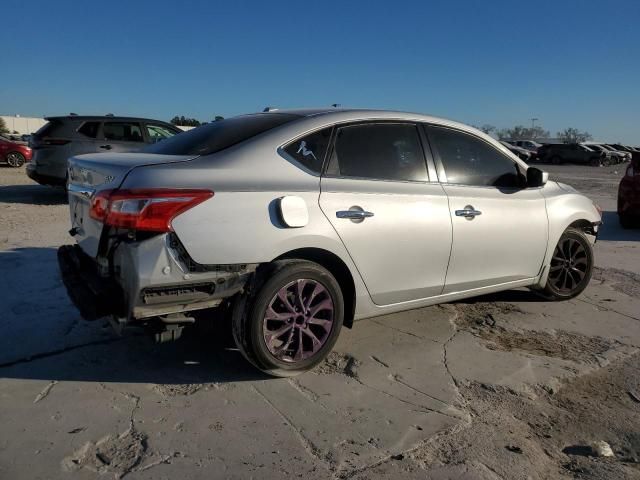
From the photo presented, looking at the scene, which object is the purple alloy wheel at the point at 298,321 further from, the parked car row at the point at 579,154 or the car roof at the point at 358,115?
the parked car row at the point at 579,154

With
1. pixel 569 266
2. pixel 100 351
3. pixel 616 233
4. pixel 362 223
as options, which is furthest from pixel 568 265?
pixel 616 233

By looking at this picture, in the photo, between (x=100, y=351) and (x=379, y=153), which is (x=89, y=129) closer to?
(x=100, y=351)

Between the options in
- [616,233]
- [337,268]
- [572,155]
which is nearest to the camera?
[337,268]

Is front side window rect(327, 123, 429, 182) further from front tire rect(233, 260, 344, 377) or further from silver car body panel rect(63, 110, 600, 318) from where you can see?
front tire rect(233, 260, 344, 377)

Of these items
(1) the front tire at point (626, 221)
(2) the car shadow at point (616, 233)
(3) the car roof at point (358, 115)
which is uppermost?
(3) the car roof at point (358, 115)

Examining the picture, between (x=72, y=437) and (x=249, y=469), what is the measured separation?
0.95 metres

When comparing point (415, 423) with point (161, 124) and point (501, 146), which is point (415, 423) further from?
point (161, 124)

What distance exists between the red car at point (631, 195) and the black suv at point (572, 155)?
3418 centimetres

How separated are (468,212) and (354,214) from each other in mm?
1082

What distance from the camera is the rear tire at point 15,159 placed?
20547mm

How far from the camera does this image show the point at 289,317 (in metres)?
3.44

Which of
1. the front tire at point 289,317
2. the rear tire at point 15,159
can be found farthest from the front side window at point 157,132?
the rear tire at point 15,159

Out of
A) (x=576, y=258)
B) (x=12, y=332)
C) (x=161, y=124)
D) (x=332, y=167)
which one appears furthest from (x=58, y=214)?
(x=576, y=258)

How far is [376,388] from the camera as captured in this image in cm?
346
